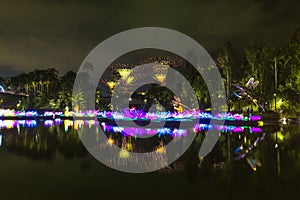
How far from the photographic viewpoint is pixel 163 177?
641 centimetres

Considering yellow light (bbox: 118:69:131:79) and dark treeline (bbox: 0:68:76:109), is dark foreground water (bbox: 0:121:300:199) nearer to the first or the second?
yellow light (bbox: 118:69:131:79)

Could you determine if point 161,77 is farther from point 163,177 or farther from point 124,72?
point 163,177

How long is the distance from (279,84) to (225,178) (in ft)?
95.6

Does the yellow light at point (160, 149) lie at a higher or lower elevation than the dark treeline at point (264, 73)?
lower

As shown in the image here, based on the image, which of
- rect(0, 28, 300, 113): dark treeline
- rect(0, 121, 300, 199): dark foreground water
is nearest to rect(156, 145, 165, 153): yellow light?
rect(0, 121, 300, 199): dark foreground water

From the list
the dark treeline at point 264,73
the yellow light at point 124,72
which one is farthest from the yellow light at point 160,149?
the yellow light at point 124,72

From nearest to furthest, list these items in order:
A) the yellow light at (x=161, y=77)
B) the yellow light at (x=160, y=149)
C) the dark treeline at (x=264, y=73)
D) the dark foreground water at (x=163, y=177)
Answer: the dark foreground water at (x=163, y=177)
the yellow light at (x=160, y=149)
the dark treeline at (x=264, y=73)
the yellow light at (x=161, y=77)

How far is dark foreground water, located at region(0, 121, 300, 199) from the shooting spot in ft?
17.2

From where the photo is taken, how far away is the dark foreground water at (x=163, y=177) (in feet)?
17.2

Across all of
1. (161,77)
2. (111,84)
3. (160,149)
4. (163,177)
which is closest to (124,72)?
(111,84)

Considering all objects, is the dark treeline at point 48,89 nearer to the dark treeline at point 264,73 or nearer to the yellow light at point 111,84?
the yellow light at point 111,84

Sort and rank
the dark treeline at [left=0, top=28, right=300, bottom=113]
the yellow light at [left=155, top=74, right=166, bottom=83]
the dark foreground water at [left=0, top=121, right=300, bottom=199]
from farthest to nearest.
Answer: the yellow light at [left=155, top=74, right=166, bottom=83], the dark treeline at [left=0, top=28, right=300, bottom=113], the dark foreground water at [left=0, top=121, right=300, bottom=199]

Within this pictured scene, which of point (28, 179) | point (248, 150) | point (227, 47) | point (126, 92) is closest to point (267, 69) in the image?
point (227, 47)

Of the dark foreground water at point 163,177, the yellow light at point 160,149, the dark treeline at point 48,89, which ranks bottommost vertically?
the dark foreground water at point 163,177
